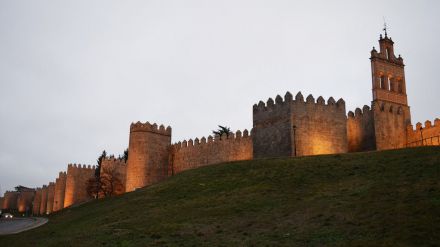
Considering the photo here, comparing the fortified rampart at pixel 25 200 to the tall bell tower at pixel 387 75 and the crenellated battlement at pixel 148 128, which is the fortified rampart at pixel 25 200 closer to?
the crenellated battlement at pixel 148 128

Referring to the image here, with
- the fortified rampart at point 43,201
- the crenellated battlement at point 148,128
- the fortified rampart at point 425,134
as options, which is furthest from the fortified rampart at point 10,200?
the fortified rampart at point 425,134

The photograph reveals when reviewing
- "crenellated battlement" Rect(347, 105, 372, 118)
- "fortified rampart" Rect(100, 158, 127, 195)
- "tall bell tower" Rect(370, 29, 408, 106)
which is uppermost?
"tall bell tower" Rect(370, 29, 408, 106)

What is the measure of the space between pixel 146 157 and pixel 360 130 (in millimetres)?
21960

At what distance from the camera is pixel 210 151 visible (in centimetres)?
4741

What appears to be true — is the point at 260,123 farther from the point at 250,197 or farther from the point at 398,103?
the point at 250,197

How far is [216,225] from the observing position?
19219 mm

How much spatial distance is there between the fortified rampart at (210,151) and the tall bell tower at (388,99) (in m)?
11.6

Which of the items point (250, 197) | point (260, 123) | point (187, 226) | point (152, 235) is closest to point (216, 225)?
point (187, 226)

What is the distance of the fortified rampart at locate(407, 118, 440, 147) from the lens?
121 feet

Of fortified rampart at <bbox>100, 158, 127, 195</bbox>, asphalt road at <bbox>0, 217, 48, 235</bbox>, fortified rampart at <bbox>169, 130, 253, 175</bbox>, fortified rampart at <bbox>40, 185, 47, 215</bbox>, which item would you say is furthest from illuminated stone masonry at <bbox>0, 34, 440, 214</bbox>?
fortified rampart at <bbox>40, 185, 47, 215</bbox>

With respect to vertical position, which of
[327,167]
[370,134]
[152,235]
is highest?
[370,134]

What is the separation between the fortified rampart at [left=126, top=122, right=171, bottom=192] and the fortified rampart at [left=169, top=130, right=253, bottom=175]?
112 cm

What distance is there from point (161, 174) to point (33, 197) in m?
50.7

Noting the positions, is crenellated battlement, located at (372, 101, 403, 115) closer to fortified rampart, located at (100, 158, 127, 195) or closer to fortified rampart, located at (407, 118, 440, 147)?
fortified rampart, located at (407, 118, 440, 147)
